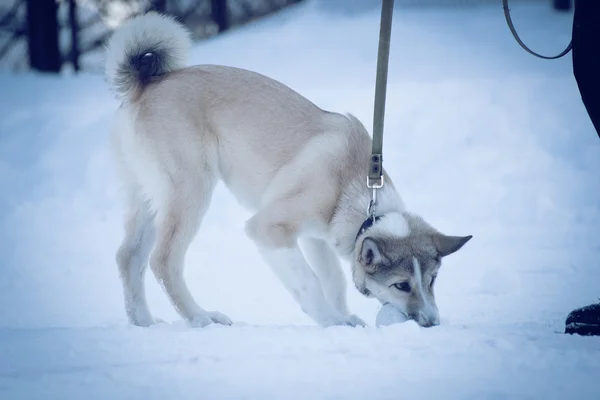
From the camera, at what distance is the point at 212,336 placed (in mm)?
3082

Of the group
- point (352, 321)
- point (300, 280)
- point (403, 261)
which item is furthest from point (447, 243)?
point (300, 280)

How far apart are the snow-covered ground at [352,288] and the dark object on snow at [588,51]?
1.12 m

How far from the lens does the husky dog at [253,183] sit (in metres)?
3.67

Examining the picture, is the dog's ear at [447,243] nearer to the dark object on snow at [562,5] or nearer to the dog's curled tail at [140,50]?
the dog's curled tail at [140,50]

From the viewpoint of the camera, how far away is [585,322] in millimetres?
3111

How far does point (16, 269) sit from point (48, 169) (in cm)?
257

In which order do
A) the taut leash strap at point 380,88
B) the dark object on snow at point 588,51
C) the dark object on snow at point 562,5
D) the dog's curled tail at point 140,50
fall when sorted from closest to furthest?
the dark object on snow at point 588,51, the taut leash strap at point 380,88, the dog's curled tail at point 140,50, the dark object on snow at point 562,5

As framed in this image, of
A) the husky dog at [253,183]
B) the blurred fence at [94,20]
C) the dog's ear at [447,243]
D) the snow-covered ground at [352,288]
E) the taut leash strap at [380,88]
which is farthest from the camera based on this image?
the blurred fence at [94,20]

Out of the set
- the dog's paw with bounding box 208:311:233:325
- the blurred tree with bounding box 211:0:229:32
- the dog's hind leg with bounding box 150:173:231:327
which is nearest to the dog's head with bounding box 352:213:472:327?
the dog's paw with bounding box 208:311:233:325

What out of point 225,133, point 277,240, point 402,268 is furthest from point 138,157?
point 402,268

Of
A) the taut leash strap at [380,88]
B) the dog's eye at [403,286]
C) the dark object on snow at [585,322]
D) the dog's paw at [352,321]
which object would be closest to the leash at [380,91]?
the taut leash strap at [380,88]

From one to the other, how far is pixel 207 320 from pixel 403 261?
1.17 meters

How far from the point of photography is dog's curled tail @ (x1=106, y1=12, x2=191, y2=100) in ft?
13.8

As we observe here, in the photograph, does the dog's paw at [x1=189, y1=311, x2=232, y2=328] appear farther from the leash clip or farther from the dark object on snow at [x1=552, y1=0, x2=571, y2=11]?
the dark object on snow at [x1=552, y1=0, x2=571, y2=11]
